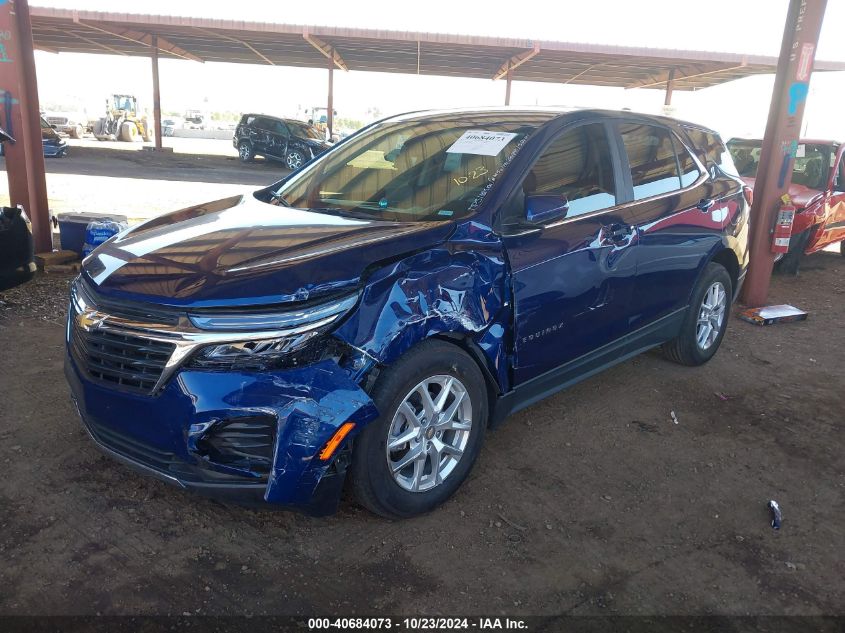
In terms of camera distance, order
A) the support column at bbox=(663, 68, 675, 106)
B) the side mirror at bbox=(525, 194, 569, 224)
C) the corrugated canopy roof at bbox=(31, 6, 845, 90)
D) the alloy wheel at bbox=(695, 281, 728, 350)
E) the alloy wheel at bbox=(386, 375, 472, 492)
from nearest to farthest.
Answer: the alloy wheel at bbox=(386, 375, 472, 492), the side mirror at bbox=(525, 194, 569, 224), the alloy wheel at bbox=(695, 281, 728, 350), the corrugated canopy roof at bbox=(31, 6, 845, 90), the support column at bbox=(663, 68, 675, 106)

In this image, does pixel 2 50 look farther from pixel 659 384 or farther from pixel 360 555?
pixel 659 384

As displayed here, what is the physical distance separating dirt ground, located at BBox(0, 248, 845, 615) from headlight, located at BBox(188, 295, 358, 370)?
0.83 metres

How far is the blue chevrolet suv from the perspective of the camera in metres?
2.33

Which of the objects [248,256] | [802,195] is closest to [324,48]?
[802,195]

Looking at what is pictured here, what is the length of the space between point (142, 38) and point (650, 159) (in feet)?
84.9

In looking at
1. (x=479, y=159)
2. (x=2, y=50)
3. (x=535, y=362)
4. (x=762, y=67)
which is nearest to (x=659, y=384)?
(x=535, y=362)

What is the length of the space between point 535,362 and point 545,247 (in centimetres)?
57

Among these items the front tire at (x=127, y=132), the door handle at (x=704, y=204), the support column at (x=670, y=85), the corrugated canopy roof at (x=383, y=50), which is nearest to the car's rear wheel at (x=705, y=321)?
the door handle at (x=704, y=204)

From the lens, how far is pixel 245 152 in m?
24.4

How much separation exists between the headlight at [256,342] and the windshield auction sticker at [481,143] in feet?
4.76

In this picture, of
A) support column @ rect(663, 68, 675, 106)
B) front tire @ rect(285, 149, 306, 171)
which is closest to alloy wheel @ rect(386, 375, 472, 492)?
front tire @ rect(285, 149, 306, 171)

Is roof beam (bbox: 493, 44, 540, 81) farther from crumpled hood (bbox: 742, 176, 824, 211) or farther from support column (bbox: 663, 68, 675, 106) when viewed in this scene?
crumpled hood (bbox: 742, 176, 824, 211)

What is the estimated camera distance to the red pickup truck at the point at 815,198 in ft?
26.7

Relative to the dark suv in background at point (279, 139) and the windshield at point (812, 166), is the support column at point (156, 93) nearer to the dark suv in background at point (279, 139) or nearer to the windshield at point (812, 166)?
the dark suv in background at point (279, 139)
